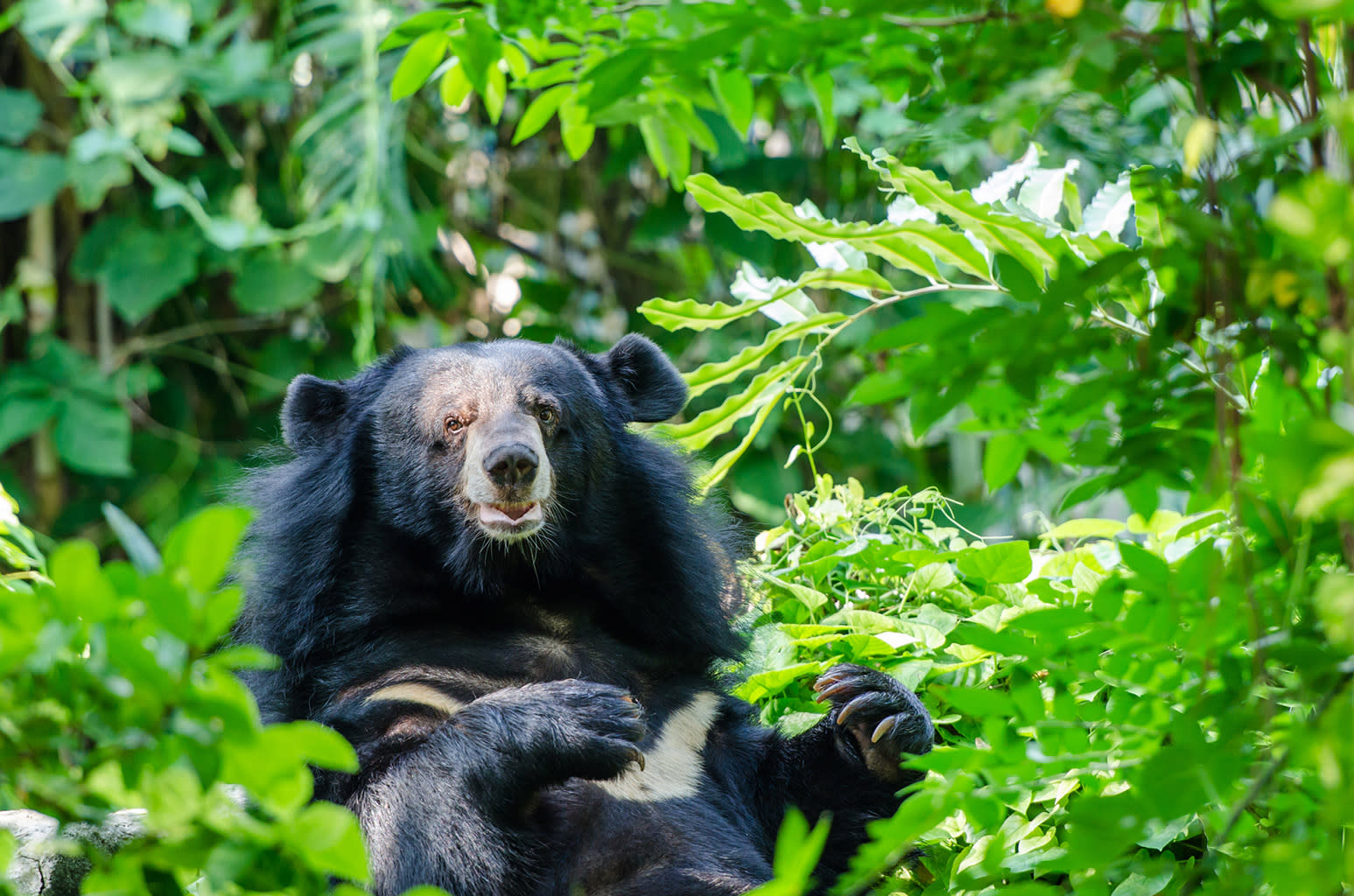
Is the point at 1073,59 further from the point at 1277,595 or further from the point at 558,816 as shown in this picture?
the point at 558,816

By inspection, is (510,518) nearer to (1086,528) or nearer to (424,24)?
(424,24)

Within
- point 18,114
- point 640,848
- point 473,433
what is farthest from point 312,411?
point 18,114

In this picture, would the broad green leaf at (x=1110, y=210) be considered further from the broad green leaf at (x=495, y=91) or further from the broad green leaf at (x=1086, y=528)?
the broad green leaf at (x=495, y=91)

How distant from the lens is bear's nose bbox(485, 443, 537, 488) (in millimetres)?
2361

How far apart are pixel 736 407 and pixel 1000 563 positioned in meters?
0.63

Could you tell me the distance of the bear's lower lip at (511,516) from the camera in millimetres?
2357

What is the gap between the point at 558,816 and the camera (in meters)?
2.21

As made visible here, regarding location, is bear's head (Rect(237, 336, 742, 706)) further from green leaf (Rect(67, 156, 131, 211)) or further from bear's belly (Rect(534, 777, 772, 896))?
green leaf (Rect(67, 156, 131, 211))

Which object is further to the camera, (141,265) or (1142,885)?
(141,265)

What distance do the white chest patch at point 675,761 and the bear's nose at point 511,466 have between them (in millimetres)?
529

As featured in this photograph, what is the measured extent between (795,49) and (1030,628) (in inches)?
26.2

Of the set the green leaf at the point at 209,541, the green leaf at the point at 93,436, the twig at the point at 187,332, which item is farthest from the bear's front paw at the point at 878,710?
the twig at the point at 187,332

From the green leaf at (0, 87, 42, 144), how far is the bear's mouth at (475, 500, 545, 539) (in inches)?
174

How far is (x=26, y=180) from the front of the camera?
5562mm
